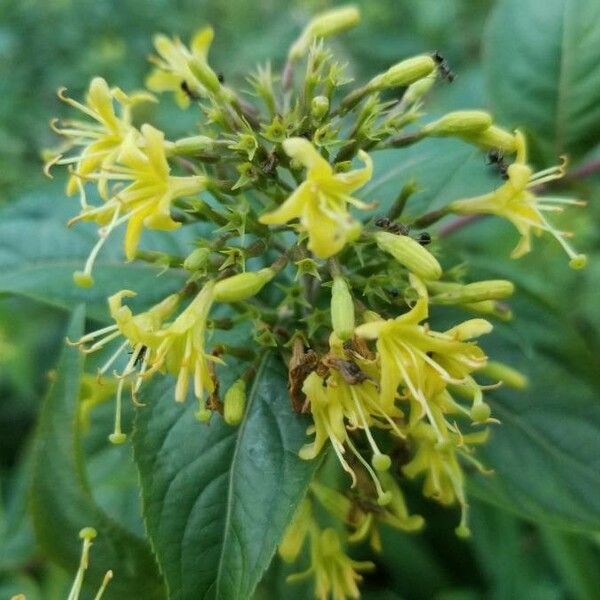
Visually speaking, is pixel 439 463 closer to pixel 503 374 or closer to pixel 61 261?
pixel 503 374

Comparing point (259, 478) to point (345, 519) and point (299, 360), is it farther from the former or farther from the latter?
point (345, 519)

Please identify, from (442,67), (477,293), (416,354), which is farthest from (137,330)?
(442,67)

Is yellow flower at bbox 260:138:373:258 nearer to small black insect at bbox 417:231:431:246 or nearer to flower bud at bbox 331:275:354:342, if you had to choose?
flower bud at bbox 331:275:354:342

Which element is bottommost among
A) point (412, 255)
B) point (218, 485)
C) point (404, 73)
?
point (218, 485)

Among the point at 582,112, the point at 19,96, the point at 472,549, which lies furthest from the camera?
the point at 19,96

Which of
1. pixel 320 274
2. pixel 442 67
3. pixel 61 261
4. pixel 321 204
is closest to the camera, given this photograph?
pixel 321 204

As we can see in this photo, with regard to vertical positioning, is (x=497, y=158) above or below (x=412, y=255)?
above

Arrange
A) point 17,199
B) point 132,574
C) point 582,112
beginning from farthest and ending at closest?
1. point 582,112
2. point 17,199
3. point 132,574

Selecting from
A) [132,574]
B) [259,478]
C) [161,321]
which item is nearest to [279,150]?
[161,321]
